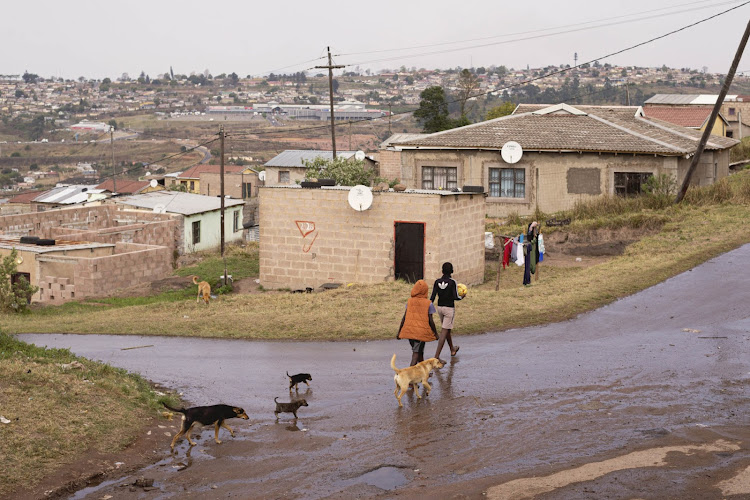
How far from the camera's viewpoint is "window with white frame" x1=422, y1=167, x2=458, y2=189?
3569cm

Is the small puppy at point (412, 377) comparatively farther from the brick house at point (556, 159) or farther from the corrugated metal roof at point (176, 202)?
the corrugated metal roof at point (176, 202)

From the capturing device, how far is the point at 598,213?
31.0m

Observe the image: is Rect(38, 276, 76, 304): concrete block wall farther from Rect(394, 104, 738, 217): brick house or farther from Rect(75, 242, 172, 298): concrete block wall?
Rect(394, 104, 738, 217): brick house

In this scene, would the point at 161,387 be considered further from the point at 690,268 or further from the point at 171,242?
the point at 171,242

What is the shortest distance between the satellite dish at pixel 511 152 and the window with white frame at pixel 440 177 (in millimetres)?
2372

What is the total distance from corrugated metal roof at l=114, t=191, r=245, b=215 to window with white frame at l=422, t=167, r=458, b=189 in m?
14.2

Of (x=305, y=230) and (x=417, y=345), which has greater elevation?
(x=305, y=230)

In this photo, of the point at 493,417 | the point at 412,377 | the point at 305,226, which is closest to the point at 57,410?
the point at 412,377

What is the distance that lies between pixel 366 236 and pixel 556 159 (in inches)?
502

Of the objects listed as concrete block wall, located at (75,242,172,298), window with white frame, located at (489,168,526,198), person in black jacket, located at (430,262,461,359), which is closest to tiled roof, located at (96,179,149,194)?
concrete block wall, located at (75,242,172,298)

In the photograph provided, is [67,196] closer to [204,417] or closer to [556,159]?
[556,159]

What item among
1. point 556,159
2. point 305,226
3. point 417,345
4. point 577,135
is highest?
point 577,135

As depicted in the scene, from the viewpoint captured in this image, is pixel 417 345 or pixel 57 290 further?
pixel 57 290

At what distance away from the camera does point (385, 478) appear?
9.22 m
